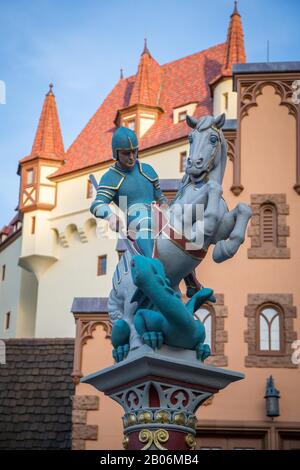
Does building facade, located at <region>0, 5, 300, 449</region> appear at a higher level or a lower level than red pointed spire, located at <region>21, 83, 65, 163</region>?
lower

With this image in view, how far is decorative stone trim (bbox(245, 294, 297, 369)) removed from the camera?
16.6 meters

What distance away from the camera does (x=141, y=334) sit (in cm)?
787

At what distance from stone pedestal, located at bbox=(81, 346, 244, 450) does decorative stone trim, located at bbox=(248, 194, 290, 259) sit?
30.7ft

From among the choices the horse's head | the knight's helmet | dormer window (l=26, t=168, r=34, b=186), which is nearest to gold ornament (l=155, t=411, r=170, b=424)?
the horse's head

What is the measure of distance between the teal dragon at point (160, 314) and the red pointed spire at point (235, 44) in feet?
103

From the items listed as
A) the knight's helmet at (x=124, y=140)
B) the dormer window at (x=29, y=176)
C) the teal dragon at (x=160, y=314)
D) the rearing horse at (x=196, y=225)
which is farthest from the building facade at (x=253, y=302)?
the dormer window at (x=29, y=176)

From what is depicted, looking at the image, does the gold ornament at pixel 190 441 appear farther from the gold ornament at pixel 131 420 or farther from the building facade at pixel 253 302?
the building facade at pixel 253 302

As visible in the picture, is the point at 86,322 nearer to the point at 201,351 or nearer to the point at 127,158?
the point at 127,158

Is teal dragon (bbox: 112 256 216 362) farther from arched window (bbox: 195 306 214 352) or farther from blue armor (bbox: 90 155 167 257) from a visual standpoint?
arched window (bbox: 195 306 214 352)

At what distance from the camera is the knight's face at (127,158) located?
27.9 feet

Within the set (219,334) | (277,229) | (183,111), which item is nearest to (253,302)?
(219,334)
